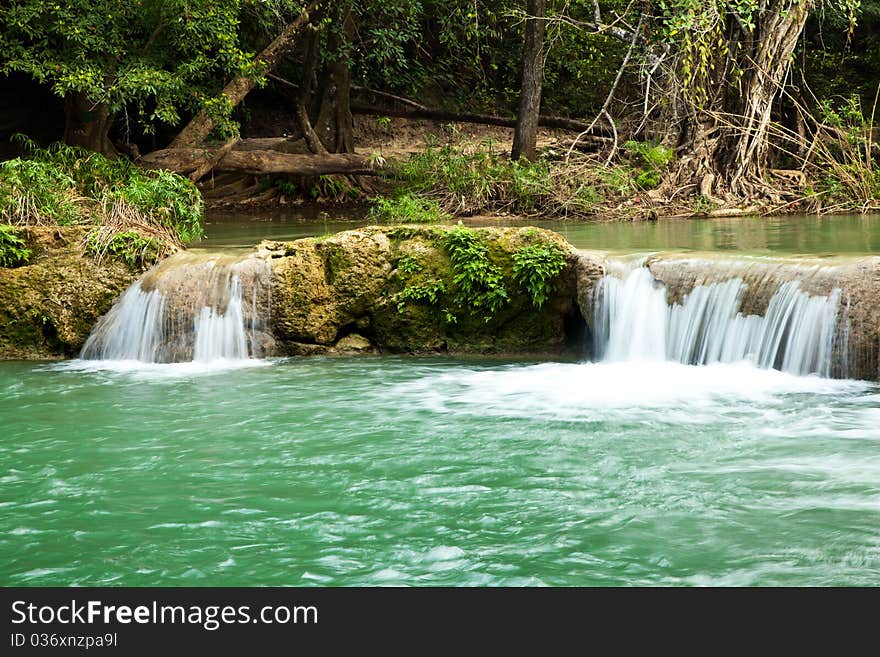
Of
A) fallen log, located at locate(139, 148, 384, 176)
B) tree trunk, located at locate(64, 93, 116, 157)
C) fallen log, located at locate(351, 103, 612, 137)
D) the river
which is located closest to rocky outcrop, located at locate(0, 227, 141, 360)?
the river

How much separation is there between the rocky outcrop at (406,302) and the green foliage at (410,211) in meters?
5.92

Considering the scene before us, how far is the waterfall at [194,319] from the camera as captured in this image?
1026 centimetres

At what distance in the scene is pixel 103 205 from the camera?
11516mm

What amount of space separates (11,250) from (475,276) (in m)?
4.77

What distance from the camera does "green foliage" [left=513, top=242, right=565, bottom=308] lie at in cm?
1002

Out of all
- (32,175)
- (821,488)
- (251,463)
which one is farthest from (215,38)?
(821,488)

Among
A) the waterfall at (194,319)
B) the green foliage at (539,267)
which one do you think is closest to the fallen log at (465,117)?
the waterfall at (194,319)

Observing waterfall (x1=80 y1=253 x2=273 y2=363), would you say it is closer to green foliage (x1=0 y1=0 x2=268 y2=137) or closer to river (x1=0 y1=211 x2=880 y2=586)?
river (x1=0 y1=211 x2=880 y2=586)

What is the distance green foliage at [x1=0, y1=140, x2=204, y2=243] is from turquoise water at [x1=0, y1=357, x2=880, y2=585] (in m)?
2.58

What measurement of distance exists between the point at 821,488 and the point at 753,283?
3696 mm

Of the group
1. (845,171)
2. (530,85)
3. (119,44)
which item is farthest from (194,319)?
(845,171)
